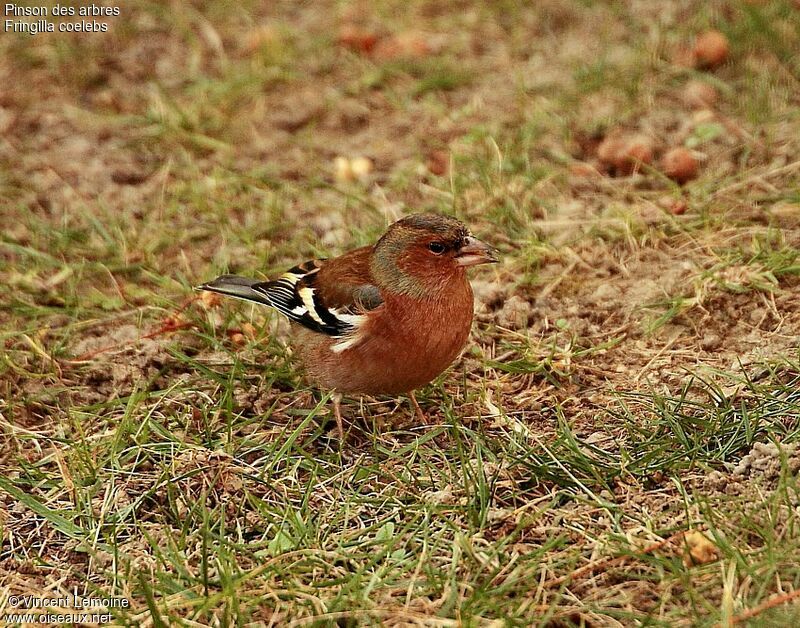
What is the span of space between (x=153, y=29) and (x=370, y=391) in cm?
449

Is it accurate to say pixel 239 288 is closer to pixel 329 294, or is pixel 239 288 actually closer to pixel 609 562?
pixel 329 294

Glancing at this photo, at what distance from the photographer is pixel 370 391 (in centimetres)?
436

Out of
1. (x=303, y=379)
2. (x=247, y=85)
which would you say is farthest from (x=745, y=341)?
(x=247, y=85)

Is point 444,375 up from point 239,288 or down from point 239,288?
down

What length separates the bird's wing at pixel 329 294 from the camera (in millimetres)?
4367

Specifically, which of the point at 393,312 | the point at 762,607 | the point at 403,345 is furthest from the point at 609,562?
the point at 393,312

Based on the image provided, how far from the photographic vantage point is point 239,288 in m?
4.73

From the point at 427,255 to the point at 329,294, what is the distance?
0.47 meters

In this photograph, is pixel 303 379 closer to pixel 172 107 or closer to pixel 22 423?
pixel 22 423

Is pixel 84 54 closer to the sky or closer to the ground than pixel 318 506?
closer to the sky

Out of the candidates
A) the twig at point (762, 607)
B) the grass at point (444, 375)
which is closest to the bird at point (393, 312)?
the grass at point (444, 375)

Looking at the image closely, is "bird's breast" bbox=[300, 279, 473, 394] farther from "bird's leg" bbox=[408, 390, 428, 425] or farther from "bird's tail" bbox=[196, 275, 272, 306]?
"bird's tail" bbox=[196, 275, 272, 306]

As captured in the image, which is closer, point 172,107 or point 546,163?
point 546,163

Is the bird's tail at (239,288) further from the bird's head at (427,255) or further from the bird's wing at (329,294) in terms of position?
the bird's head at (427,255)
